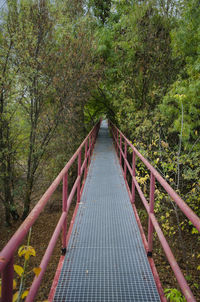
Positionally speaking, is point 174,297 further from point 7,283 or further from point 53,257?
point 53,257

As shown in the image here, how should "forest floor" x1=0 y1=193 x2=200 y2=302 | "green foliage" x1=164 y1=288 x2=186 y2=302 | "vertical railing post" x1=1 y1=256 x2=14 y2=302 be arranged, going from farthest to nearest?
"forest floor" x1=0 y1=193 x2=200 y2=302, "green foliage" x1=164 y1=288 x2=186 y2=302, "vertical railing post" x1=1 y1=256 x2=14 y2=302

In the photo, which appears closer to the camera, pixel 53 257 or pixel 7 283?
pixel 7 283

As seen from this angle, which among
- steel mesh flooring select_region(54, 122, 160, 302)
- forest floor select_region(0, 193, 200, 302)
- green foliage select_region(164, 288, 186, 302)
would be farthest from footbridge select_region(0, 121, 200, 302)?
forest floor select_region(0, 193, 200, 302)

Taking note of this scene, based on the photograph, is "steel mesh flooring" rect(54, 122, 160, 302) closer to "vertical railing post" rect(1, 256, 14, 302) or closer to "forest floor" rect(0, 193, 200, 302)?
"vertical railing post" rect(1, 256, 14, 302)

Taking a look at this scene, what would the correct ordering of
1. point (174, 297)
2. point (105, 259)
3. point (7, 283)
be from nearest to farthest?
point (7, 283) < point (105, 259) < point (174, 297)

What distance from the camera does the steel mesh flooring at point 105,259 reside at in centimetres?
239

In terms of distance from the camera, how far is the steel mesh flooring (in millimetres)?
2391

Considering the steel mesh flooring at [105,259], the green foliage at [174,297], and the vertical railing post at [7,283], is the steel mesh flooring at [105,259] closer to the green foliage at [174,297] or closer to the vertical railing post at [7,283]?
the green foliage at [174,297]

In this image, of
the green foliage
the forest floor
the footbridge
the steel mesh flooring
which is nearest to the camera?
the footbridge

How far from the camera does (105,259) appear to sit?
297 centimetres

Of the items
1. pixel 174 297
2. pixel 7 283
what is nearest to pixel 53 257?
pixel 174 297

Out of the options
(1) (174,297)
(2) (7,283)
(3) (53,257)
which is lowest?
(3) (53,257)

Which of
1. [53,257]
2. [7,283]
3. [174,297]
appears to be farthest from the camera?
[53,257]

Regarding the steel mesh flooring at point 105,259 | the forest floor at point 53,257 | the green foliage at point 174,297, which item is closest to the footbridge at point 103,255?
the steel mesh flooring at point 105,259
